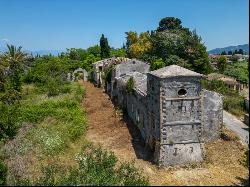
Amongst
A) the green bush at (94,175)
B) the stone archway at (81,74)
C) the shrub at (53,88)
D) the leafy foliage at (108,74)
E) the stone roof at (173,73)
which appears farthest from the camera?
the stone archway at (81,74)

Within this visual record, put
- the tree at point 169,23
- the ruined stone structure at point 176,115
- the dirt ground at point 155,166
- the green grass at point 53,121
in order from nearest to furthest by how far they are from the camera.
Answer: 1. the dirt ground at point 155,166
2. the ruined stone structure at point 176,115
3. the green grass at point 53,121
4. the tree at point 169,23

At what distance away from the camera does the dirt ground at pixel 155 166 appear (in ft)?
66.6

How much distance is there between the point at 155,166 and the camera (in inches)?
887

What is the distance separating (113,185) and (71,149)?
450 inches

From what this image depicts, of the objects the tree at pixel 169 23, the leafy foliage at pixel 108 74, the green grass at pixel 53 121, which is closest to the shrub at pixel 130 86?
the green grass at pixel 53 121

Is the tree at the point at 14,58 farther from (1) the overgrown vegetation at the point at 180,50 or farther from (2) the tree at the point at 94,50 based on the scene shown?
(2) the tree at the point at 94,50

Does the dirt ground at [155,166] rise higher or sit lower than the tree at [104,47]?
lower

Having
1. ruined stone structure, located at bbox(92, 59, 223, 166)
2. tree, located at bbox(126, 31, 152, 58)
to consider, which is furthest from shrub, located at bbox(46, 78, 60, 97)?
ruined stone structure, located at bbox(92, 59, 223, 166)

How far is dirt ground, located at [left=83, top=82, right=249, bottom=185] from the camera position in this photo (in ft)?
66.6

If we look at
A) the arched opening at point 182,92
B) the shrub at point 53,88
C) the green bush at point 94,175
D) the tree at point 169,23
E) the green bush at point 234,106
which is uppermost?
the tree at point 169,23

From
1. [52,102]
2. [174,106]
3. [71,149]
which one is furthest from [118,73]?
[174,106]

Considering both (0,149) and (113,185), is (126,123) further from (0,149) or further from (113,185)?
(113,185)

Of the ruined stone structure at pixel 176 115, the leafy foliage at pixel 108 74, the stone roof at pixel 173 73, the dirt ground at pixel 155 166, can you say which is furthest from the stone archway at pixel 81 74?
the stone roof at pixel 173 73

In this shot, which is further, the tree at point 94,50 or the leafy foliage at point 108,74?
the tree at point 94,50
